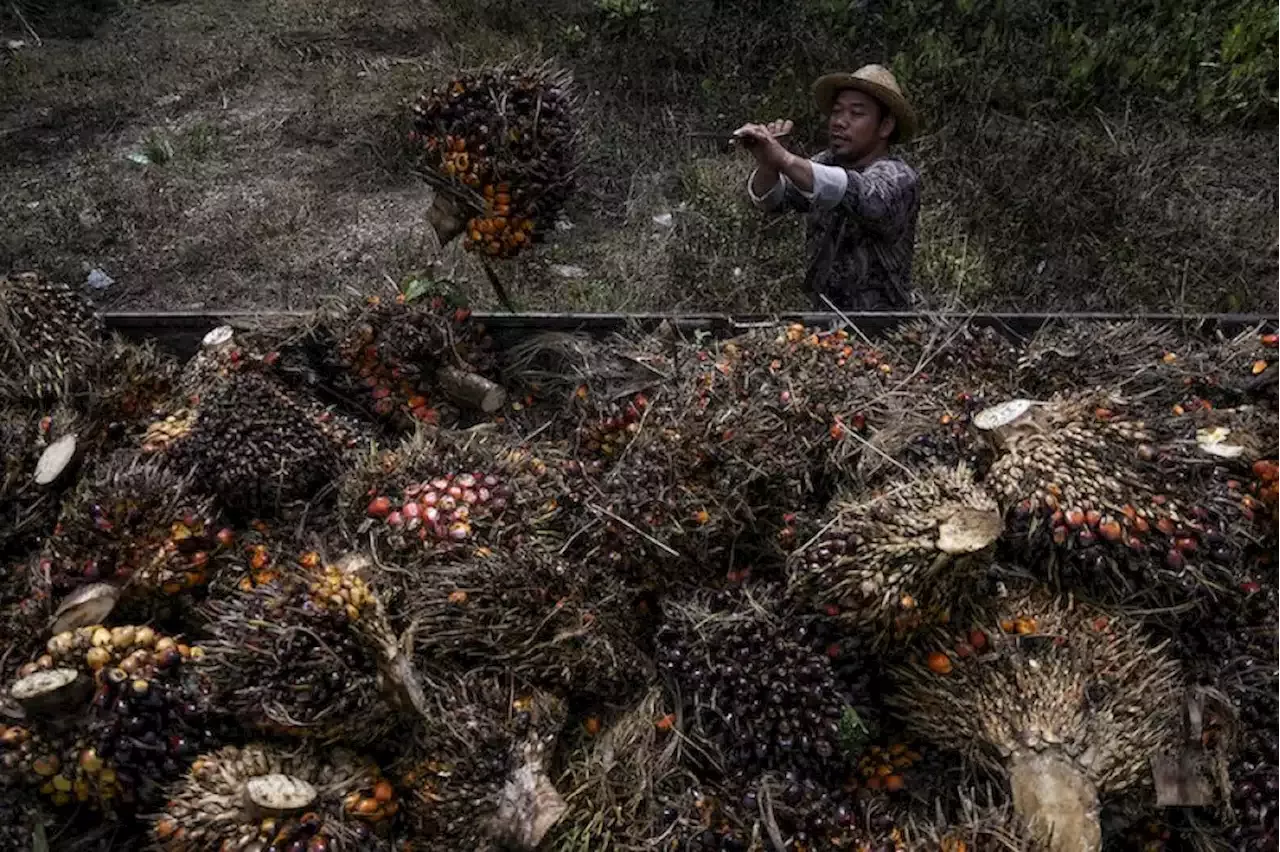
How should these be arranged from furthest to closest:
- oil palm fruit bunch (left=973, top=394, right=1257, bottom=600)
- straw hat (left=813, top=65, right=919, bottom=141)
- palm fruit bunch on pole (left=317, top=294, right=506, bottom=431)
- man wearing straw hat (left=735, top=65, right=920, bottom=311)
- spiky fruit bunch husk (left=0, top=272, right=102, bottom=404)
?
straw hat (left=813, top=65, right=919, bottom=141), man wearing straw hat (left=735, top=65, right=920, bottom=311), palm fruit bunch on pole (left=317, top=294, right=506, bottom=431), spiky fruit bunch husk (left=0, top=272, right=102, bottom=404), oil palm fruit bunch (left=973, top=394, right=1257, bottom=600)

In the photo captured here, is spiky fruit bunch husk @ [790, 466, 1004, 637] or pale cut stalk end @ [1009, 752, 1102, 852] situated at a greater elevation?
spiky fruit bunch husk @ [790, 466, 1004, 637]

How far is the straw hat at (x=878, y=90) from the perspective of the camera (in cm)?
336

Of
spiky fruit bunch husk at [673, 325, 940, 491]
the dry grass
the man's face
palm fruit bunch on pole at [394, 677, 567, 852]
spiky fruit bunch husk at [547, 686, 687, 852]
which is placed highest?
the man's face

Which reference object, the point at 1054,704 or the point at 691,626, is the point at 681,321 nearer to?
the point at 691,626

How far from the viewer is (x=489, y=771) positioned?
201 cm

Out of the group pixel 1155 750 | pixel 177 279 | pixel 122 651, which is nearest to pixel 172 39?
pixel 177 279

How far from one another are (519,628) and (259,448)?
0.87 meters

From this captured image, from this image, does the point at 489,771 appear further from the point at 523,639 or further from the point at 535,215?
the point at 535,215

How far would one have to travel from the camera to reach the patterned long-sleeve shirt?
320 centimetres

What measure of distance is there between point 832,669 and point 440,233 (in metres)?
1.74

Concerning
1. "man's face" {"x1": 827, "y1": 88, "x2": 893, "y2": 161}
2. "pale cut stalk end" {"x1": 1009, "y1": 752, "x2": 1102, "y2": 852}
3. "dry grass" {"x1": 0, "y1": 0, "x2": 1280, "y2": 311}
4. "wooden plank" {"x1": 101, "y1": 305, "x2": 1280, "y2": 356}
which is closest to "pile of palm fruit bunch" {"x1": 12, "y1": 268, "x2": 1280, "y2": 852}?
"pale cut stalk end" {"x1": 1009, "y1": 752, "x2": 1102, "y2": 852}

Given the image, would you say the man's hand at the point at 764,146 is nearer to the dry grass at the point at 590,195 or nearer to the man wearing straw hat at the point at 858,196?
the man wearing straw hat at the point at 858,196

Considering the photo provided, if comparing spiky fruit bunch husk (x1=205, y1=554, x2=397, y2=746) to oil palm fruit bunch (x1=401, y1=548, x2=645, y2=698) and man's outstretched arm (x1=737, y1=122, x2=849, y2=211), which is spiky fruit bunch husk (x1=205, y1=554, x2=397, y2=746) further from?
man's outstretched arm (x1=737, y1=122, x2=849, y2=211)

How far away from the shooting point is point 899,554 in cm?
198
